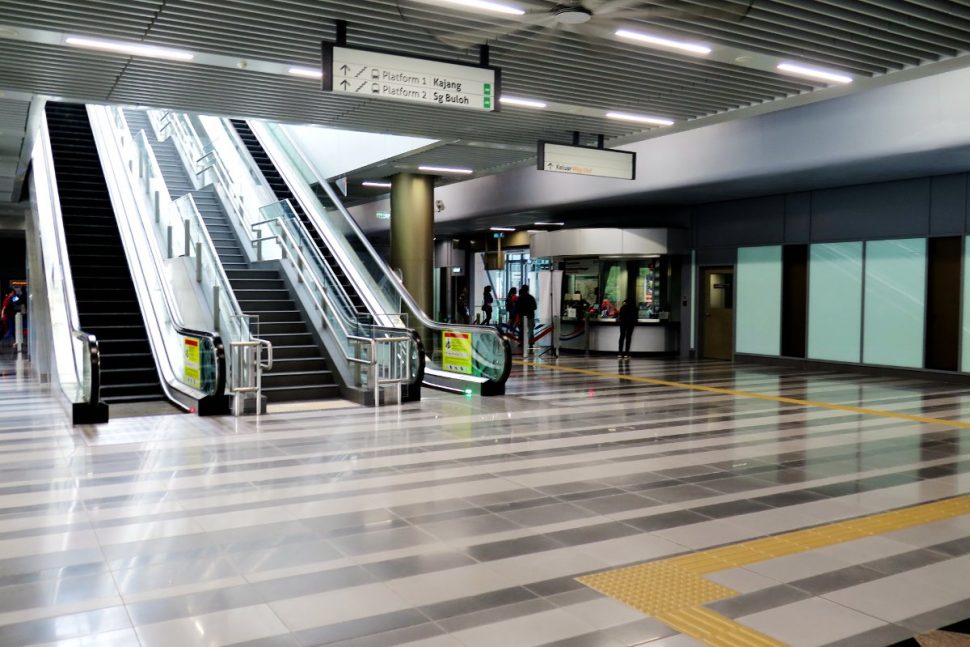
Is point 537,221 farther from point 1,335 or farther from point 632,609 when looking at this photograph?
point 632,609

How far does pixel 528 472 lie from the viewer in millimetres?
6074

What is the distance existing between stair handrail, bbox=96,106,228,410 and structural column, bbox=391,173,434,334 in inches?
168

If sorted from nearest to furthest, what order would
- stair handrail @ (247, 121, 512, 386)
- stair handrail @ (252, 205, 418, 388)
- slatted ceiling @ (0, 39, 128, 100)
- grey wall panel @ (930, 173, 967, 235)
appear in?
slatted ceiling @ (0, 39, 128, 100) < stair handrail @ (252, 205, 418, 388) < stair handrail @ (247, 121, 512, 386) < grey wall panel @ (930, 173, 967, 235)

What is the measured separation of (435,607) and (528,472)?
269 cm

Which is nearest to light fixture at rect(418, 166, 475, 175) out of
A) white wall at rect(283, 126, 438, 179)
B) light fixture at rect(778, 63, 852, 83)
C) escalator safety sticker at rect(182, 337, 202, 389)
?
white wall at rect(283, 126, 438, 179)

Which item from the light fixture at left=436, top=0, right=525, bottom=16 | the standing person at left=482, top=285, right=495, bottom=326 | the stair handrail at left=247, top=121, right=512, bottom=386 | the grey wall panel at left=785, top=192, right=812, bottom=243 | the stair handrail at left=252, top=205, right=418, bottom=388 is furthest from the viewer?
the standing person at left=482, top=285, right=495, bottom=326

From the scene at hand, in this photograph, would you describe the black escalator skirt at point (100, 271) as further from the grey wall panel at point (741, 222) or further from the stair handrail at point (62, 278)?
the grey wall panel at point (741, 222)

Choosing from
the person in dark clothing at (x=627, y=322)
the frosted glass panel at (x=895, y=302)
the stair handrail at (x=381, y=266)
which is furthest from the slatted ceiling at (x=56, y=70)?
the frosted glass panel at (x=895, y=302)

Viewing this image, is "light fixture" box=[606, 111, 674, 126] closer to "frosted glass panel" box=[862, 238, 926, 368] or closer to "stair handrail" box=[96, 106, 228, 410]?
"stair handrail" box=[96, 106, 228, 410]

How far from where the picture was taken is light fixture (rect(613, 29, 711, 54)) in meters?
6.64

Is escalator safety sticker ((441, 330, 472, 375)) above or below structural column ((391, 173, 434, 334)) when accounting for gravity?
below

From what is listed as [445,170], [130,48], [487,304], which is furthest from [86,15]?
[487,304]

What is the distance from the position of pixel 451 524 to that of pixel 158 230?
937 cm

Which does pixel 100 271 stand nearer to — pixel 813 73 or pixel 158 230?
pixel 158 230
